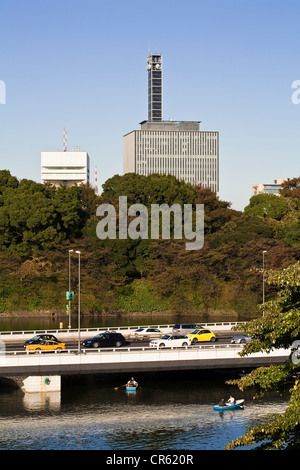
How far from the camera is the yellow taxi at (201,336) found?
57.1 meters

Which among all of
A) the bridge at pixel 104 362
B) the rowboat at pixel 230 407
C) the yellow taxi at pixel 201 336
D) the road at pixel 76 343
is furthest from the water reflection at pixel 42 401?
the yellow taxi at pixel 201 336

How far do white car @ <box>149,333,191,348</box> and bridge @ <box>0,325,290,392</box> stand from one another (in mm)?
5018

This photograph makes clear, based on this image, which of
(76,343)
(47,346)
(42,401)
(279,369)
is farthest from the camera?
(76,343)

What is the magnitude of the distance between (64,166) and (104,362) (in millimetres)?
122240

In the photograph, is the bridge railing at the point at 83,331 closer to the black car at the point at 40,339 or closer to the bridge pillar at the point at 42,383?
the black car at the point at 40,339

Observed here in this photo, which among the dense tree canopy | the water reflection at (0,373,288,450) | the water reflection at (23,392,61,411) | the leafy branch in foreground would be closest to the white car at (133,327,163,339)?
the water reflection at (0,373,288,450)

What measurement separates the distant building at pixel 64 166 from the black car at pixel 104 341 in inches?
4309

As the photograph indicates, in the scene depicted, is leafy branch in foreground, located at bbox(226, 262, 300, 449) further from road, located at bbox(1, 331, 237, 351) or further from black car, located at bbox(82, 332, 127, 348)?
road, located at bbox(1, 331, 237, 351)

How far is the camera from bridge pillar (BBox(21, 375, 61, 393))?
46625 millimetres

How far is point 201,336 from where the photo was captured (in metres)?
57.4

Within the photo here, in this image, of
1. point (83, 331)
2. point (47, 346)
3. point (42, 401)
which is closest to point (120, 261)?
point (83, 331)

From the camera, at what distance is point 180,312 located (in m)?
86.9

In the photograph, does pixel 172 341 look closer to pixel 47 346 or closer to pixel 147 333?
pixel 147 333

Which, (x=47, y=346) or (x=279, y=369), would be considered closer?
(x=279, y=369)
